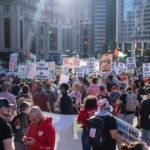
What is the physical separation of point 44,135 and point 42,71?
1071 cm

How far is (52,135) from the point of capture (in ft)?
20.7

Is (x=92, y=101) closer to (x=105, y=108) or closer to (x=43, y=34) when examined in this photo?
(x=105, y=108)

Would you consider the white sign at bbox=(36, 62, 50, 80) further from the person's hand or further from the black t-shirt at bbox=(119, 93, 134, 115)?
the person's hand

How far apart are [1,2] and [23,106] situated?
7155 cm

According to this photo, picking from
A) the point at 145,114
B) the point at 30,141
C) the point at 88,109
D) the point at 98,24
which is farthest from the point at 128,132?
the point at 98,24

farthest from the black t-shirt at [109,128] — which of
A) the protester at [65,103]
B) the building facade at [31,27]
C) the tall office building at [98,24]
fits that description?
the tall office building at [98,24]

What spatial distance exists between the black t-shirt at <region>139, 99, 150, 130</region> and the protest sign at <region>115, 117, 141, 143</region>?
6.59 ft

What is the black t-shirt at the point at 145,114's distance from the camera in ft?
28.0

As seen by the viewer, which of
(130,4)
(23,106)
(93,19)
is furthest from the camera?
(93,19)

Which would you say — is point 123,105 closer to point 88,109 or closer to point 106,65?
point 88,109

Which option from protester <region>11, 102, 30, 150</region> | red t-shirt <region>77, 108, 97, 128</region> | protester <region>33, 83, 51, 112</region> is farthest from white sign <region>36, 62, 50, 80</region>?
protester <region>11, 102, 30, 150</region>

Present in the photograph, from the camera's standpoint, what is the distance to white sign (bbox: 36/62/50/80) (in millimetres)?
16750

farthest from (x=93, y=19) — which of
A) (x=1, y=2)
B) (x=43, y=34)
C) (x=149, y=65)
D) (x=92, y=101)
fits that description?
(x=92, y=101)

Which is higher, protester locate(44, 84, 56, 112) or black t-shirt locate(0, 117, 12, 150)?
black t-shirt locate(0, 117, 12, 150)
